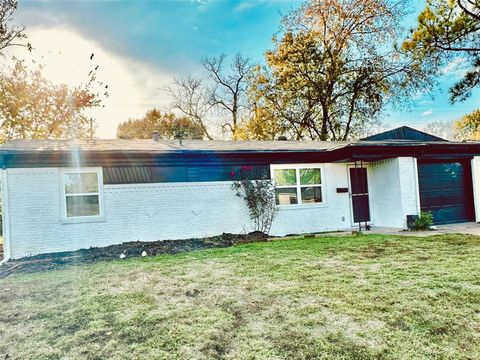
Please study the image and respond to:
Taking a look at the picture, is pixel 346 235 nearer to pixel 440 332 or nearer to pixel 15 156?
pixel 440 332

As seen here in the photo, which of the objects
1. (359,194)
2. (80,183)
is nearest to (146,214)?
(80,183)

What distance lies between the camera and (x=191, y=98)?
97.5 feet

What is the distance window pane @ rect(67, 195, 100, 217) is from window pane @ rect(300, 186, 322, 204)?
6.33 m

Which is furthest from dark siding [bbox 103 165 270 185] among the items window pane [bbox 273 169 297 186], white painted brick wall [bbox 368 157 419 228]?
white painted brick wall [bbox 368 157 419 228]

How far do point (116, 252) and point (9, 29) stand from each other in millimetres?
13618

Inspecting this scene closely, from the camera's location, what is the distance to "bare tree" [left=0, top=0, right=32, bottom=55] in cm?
1477

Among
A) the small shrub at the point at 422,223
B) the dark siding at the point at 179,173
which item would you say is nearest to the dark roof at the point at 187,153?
the dark siding at the point at 179,173

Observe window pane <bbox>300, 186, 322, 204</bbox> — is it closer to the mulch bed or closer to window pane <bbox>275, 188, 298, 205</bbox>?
window pane <bbox>275, 188, 298, 205</bbox>

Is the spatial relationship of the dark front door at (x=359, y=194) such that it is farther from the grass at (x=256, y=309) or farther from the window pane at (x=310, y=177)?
the grass at (x=256, y=309)

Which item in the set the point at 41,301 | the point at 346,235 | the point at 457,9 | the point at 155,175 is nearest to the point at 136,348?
the point at 41,301

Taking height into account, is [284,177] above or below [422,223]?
above

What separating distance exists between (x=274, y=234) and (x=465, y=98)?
8308mm

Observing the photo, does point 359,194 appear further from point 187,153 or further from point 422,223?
point 187,153

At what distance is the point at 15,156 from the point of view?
26.9 ft
